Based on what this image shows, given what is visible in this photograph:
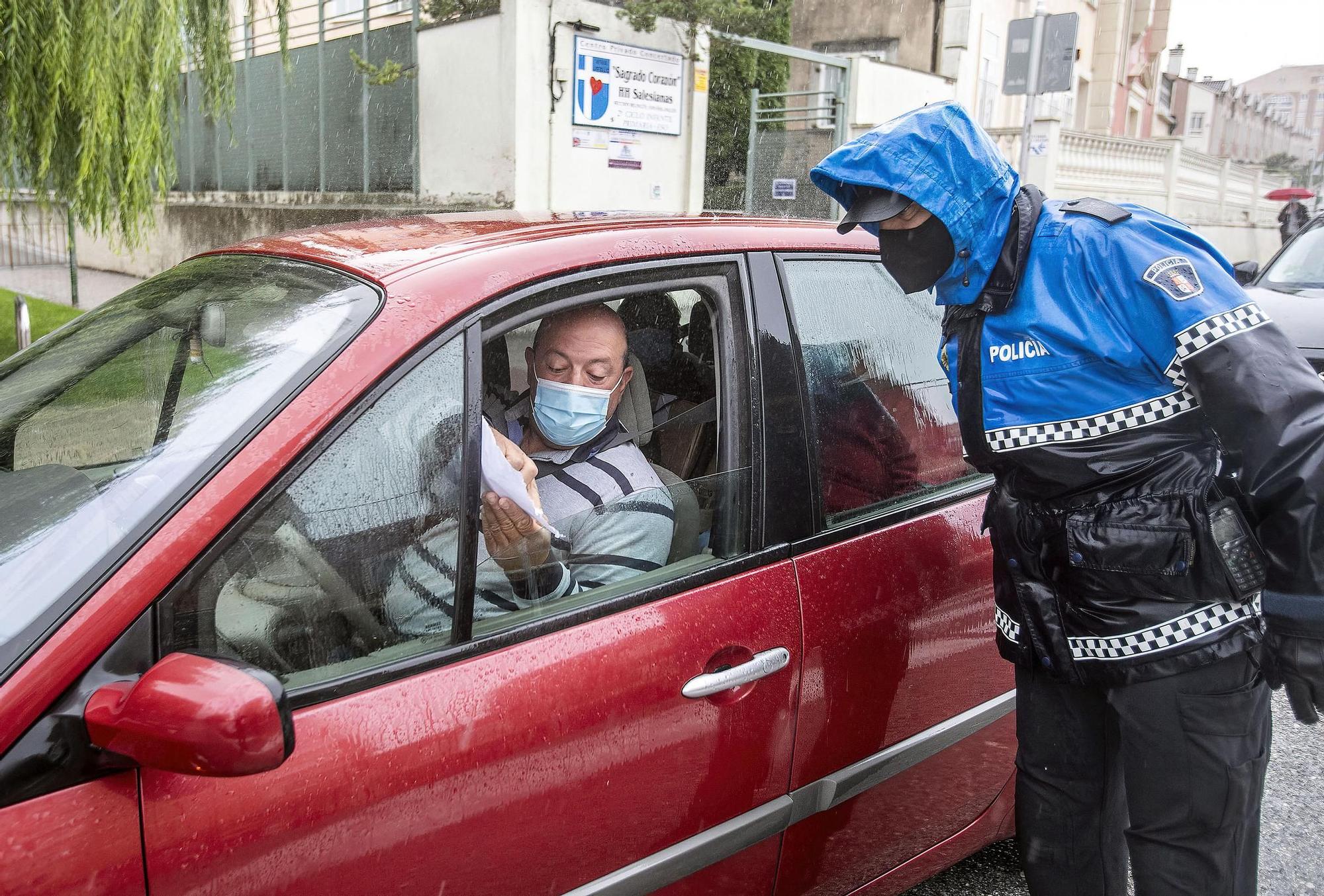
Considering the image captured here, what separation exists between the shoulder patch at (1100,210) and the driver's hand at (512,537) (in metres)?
1.11

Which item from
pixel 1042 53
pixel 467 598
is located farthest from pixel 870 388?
pixel 1042 53

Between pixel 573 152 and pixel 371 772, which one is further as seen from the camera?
pixel 573 152

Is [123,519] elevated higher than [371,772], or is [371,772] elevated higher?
[123,519]

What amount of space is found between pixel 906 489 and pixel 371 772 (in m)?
1.30

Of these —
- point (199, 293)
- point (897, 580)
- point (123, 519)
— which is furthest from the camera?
point (897, 580)

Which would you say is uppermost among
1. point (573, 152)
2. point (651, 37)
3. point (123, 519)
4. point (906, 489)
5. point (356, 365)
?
point (651, 37)

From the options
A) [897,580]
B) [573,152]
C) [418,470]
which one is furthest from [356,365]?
[573,152]

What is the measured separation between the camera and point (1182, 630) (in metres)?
1.77

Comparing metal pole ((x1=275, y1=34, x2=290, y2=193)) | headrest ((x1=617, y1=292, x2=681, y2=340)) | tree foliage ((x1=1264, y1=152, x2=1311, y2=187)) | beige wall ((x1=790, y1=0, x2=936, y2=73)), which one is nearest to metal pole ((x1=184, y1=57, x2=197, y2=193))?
metal pole ((x1=275, y1=34, x2=290, y2=193))

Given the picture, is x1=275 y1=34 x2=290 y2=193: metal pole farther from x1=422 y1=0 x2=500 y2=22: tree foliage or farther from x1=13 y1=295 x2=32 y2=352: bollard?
x1=13 y1=295 x2=32 y2=352: bollard

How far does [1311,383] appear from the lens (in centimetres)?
161

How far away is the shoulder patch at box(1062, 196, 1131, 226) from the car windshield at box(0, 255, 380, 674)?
1239mm

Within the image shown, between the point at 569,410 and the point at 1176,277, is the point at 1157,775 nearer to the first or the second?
the point at 1176,277

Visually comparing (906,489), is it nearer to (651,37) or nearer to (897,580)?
(897,580)
